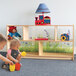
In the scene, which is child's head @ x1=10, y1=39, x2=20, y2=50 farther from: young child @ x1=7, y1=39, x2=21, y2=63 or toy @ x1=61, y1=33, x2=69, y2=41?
toy @ x1=61, y1=33, x2=69, y2=41

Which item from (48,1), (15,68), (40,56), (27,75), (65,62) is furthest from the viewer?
(48,1)

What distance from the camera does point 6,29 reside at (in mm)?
3770

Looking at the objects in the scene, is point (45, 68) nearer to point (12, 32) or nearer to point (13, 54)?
point (13, 54)

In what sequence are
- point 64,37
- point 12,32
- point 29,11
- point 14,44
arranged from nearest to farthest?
point 14,44 → point 64,37 → point 12,32 → point 29,11

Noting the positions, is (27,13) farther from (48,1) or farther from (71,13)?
(71,13)

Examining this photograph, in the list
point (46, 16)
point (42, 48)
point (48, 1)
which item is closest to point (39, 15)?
point (46, 16)

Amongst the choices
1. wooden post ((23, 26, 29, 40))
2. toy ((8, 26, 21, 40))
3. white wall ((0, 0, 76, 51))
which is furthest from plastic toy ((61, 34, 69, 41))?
toy ((8, 26, 21, 40))

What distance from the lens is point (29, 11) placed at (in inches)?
150

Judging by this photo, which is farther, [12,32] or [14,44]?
[12,32]

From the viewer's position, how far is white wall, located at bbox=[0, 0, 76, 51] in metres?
3.72

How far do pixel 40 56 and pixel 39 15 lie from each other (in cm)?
83

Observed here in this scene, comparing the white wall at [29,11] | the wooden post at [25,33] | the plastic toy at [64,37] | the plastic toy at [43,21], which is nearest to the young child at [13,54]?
the wooden post at [25,33]

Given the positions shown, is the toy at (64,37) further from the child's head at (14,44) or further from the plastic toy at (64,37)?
the child's head at (14,44)

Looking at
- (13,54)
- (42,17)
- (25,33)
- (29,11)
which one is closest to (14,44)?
(13,54)
